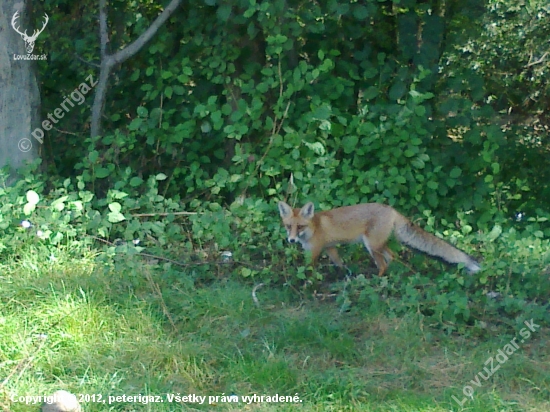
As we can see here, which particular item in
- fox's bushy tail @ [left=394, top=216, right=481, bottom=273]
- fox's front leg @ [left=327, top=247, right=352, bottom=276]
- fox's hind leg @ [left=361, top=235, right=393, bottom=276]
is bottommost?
fox's front leg @ [left=327, top=247, right=352, bottom=276]

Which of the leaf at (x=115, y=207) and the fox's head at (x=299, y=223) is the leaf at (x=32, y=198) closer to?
the leaf at (x=115, y=207)

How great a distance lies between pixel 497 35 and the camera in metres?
9.27

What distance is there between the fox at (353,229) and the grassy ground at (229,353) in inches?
33.3

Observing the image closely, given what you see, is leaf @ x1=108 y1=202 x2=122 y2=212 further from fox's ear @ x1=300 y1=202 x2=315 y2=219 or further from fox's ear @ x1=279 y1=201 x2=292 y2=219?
fox's ear @ x1=300 y1=202 x2=315 y2=219

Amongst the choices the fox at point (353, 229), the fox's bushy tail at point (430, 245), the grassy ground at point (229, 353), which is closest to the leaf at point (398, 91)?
the fox at point (353, 229)

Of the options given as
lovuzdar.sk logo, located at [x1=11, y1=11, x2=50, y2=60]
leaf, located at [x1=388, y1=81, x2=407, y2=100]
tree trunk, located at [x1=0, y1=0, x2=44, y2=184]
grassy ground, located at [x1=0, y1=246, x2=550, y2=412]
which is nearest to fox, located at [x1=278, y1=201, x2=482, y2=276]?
grassy ground, located at [x1=0, y1=246, x2=550, y2=412]

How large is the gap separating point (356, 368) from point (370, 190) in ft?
9.87

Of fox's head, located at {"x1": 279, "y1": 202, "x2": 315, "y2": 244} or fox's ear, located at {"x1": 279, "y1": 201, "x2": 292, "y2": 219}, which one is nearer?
fox's head, located at {"x1": 279, "y1": 202, "x2": 315, "y2": 244}

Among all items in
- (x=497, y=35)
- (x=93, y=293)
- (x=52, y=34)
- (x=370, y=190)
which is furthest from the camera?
(x=497, y=35)

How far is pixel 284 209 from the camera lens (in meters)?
6.34

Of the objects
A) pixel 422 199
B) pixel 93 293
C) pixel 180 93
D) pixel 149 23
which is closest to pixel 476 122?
pixel 422 199

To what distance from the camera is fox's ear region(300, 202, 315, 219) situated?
20.5 feet

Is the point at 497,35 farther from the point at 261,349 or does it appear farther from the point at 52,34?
the point at 261,349

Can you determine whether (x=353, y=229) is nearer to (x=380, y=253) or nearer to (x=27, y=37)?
(x=380, y=253)
